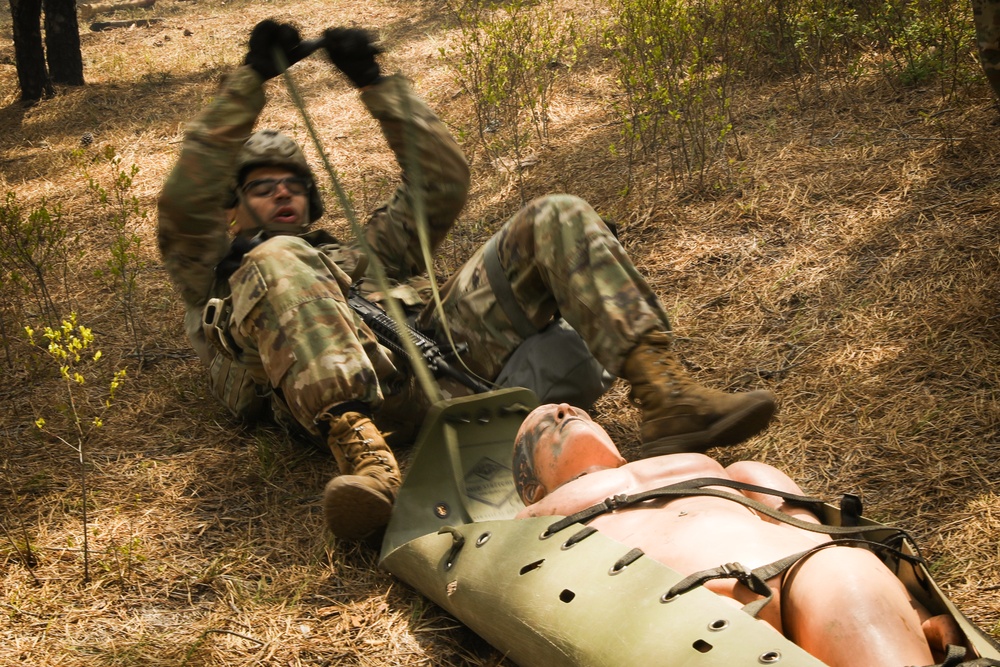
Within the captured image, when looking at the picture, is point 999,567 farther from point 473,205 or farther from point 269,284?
point 473,205

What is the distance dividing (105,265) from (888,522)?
14.2 ft

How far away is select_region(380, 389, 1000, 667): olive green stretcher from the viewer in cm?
164

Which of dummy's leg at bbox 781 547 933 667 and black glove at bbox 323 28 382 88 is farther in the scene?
black glove at bbox 323 28 382 88

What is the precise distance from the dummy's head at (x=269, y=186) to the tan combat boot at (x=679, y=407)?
1531mm

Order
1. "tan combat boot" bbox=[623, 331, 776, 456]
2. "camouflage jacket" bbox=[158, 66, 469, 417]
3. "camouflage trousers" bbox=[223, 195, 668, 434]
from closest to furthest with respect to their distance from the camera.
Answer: "tan combat boot" bbox=[623, 331, 776, 456], "camouflage trousers" bbox=[223, 195, 668, 434], "camouflage jacket" bbox=[158, 66, 469, 417]

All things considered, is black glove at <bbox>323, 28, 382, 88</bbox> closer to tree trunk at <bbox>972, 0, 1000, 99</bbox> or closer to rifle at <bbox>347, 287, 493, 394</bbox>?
rifle at <bbox>347, 287, 493, 394</bbox>

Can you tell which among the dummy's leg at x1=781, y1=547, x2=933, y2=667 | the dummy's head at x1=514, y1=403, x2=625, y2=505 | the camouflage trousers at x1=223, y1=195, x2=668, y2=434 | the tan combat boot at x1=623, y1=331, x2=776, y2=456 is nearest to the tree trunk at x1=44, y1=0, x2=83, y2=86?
the camouflage trousers at x1=223, y1=195, x2=668, y2=434

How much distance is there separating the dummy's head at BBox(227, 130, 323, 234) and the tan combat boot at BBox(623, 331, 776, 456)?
1.53 metres

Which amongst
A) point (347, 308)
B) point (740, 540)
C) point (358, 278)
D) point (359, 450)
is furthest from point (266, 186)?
point (740, 540)

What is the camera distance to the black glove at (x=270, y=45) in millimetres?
3145

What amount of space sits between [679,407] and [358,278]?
1.48 metres

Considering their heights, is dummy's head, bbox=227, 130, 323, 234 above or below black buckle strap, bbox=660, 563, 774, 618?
above

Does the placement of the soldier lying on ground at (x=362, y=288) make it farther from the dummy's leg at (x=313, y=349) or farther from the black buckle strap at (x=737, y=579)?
the black buckle strap at (x=737, y=579)

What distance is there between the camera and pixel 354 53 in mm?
3361
